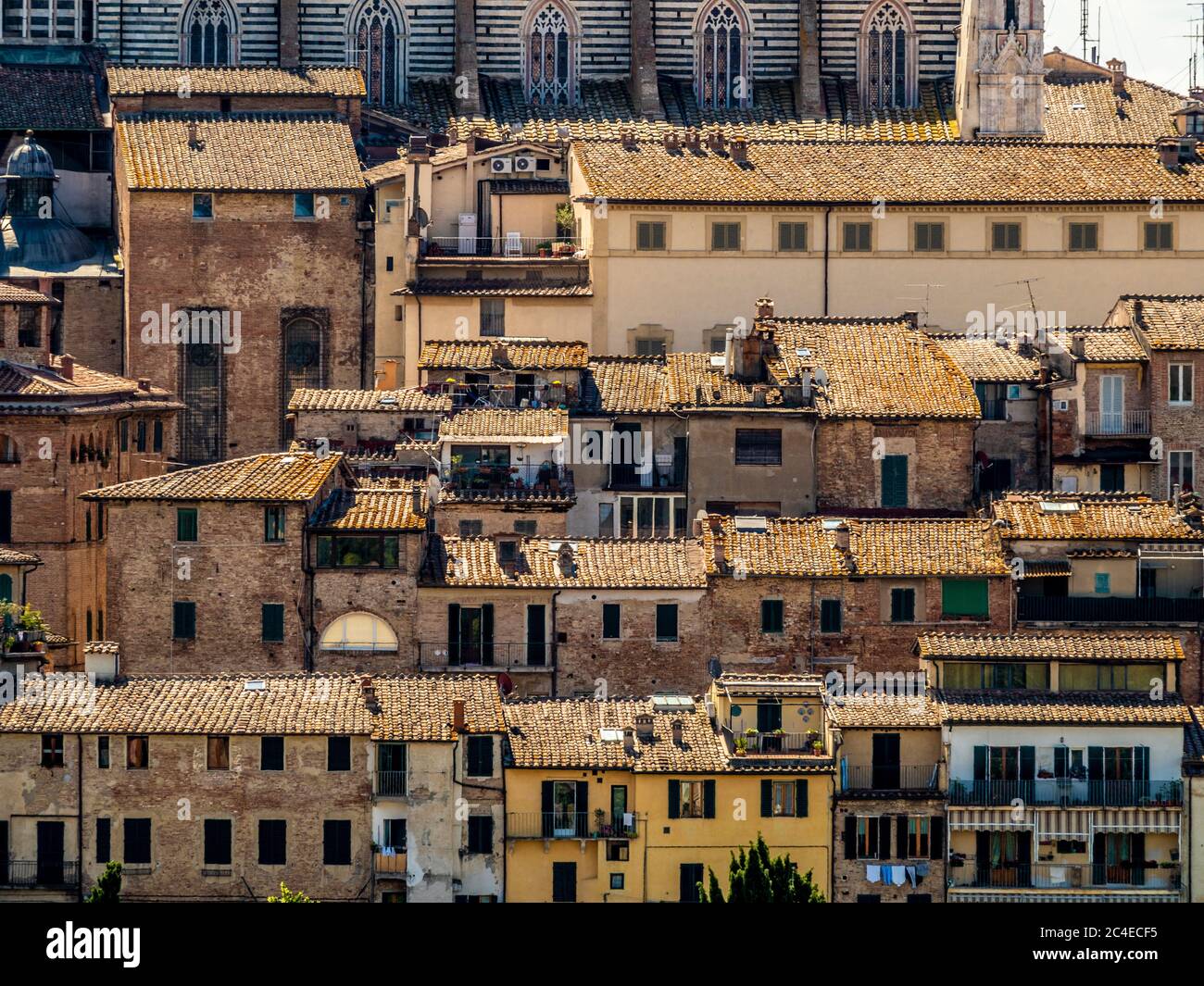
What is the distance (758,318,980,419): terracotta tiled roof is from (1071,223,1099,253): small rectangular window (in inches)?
259

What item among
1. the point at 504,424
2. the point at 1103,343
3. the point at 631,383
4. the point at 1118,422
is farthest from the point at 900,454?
the point at 504,424

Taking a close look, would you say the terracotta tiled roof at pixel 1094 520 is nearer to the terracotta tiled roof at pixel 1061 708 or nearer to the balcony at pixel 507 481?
the terracotta tiled roof at pixel 1061 708

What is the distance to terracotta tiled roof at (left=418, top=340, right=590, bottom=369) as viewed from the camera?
57.2 m

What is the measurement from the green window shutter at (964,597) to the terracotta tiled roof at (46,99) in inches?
1247

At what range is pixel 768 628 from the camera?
158 feet

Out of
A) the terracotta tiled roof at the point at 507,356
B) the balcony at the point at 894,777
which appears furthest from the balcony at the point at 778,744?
the terracotta tiled roof at the point at 507,356

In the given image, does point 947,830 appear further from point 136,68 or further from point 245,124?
point 136,68

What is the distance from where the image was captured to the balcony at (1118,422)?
55.9m

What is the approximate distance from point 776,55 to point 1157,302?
24.1 metres

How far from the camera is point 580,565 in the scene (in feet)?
160

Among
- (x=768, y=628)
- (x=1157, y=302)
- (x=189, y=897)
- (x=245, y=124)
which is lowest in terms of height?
(x=189, y=897)

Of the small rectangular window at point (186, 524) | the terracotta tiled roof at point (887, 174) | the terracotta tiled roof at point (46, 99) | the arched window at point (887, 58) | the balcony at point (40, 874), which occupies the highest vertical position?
the arched window at point (887, 58)

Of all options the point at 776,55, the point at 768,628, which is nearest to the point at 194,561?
the point at 768,628

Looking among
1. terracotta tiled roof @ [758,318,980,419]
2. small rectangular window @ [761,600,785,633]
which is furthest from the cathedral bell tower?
small rectangular window @ [761,600,785,633]
